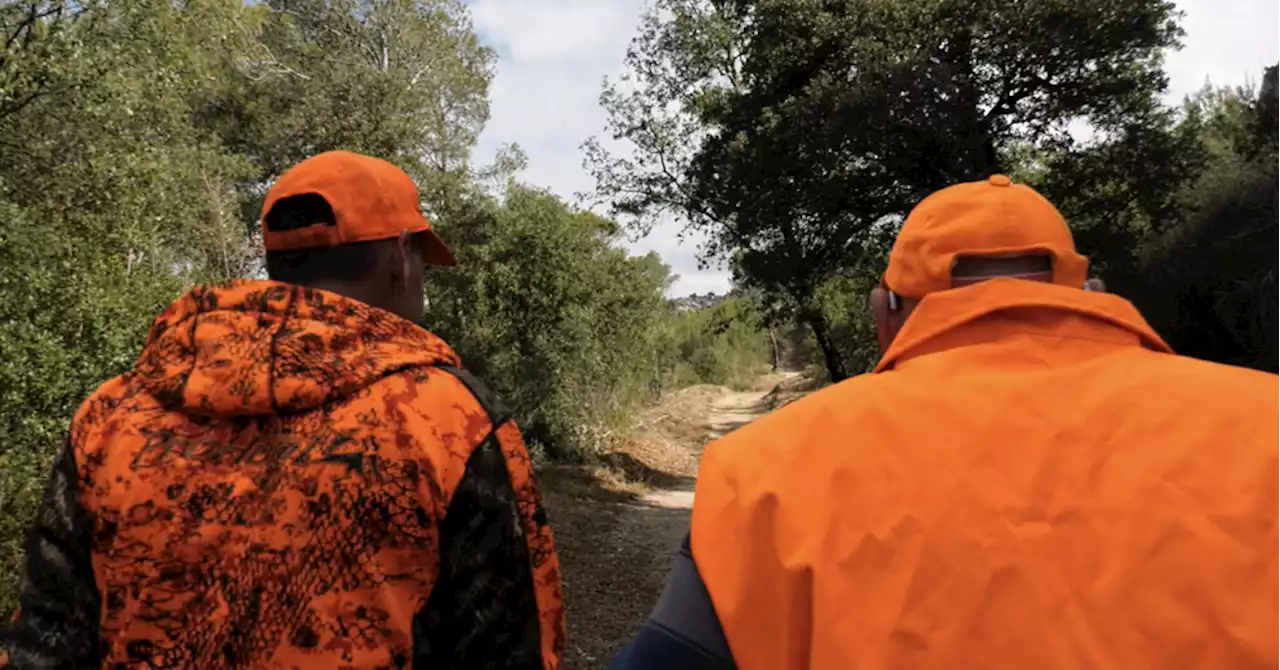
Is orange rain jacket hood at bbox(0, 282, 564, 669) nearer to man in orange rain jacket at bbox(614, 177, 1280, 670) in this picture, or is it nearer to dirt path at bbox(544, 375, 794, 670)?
man in orange rain jacket at bbox(614, 177, 1280, 670)

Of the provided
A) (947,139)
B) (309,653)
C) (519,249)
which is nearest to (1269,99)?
(947,139)

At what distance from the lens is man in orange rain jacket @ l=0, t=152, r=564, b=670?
3.92ft

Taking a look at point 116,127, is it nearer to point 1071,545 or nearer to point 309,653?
point 309,653

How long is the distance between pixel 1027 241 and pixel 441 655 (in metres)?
1.06

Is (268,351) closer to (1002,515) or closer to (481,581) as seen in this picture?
(481,581)

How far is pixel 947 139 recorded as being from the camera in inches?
439

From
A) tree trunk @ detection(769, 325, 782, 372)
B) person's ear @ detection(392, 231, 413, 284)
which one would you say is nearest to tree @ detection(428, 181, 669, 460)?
person's ear @ detection(392, 231, 413, 284)

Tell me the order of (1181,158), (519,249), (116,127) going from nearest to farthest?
(116,127) < (1181,158) < (519,249)

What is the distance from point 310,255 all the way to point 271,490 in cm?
42

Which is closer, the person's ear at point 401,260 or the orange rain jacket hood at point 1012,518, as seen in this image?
the orange rain jacket hood at point 1012,518

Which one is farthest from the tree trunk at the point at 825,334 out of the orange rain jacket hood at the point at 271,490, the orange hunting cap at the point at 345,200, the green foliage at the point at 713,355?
the green foliage at the point at 713,355

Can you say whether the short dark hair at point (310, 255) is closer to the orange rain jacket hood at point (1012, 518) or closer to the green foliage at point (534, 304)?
the orange rain jacket hood at point (1012, 518)

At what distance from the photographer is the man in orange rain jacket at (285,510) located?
119 cm

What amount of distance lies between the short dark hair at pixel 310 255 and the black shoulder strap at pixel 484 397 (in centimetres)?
26
